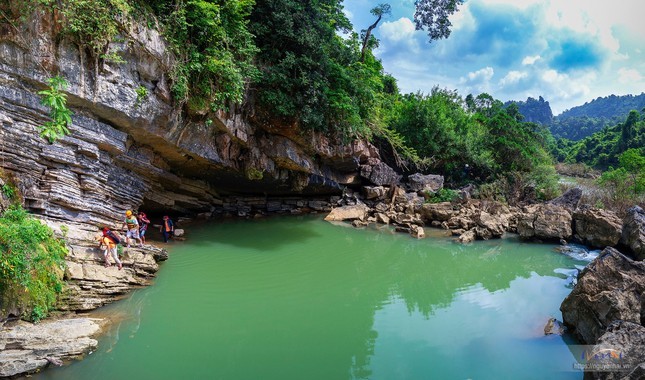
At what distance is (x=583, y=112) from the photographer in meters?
148

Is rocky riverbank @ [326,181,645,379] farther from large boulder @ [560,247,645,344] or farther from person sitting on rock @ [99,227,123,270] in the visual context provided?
person sitting on rock @ [99,227,123,270]

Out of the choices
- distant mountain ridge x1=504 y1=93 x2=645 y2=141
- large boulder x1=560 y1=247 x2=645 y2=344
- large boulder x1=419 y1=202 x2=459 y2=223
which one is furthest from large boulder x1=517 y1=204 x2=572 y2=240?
distant mountain ridge x1=504 y1=93 x2=645 y2=141

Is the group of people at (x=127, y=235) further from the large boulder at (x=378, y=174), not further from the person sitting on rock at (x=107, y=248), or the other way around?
the large boulder at (x=378, y=174)

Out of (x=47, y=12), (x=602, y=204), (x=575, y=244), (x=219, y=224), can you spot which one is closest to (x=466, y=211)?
(x=575, y=244)

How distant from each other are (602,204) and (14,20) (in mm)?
23604

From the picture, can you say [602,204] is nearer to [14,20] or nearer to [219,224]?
[219,224]

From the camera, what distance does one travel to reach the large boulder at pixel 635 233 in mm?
11875

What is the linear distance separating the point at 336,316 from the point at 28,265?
237 inches

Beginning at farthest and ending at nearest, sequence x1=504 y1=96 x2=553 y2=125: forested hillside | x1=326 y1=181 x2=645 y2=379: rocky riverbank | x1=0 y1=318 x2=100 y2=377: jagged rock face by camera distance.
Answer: x1=504 y1=96 x2=553 y2=125: forested hillside < x1=326 y1=181 x2=645 y2=379: rocky riverbank < x1=0 y1=318 x2=100 y2=377: jagged rock face

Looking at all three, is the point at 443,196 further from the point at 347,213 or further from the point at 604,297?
the point at 604,297

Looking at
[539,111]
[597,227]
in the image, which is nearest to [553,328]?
[597,227]

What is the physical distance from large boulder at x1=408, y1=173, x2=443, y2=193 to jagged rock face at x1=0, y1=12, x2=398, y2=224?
26.3 feet

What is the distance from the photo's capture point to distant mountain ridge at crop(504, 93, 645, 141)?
93875 millimetres

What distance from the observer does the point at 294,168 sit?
16.8 metres
